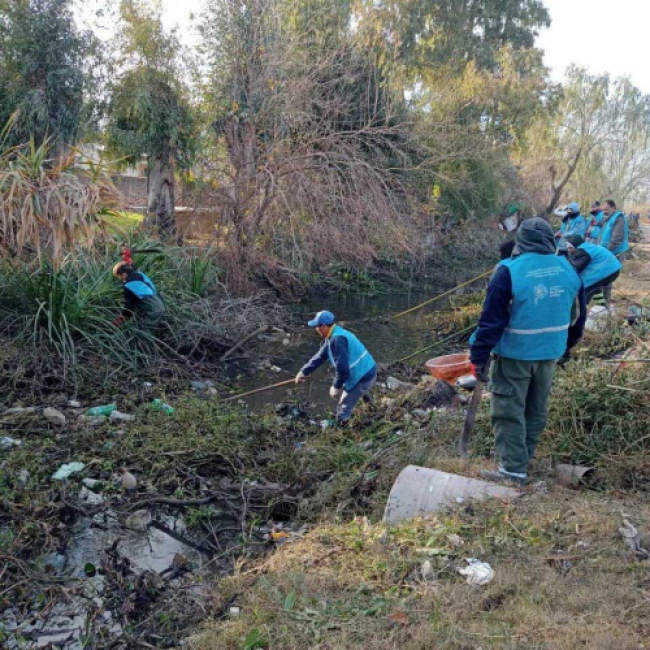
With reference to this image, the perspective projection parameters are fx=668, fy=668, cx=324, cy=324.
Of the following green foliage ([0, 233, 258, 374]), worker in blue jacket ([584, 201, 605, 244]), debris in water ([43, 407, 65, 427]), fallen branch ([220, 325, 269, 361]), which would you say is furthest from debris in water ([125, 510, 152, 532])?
worker in blue jacket ([584, 201, 605, 244])

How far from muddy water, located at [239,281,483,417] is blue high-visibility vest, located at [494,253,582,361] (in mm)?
3579

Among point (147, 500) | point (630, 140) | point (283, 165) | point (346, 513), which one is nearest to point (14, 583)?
point (147, 500)

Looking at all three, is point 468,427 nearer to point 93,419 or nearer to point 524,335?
point 524,335

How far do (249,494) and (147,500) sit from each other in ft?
2.46

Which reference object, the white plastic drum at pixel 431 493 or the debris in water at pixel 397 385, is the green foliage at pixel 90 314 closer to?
the debris in water at pixel 397 385

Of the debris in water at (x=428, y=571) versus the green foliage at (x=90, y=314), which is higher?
the green foliage at (x=90, y=314)

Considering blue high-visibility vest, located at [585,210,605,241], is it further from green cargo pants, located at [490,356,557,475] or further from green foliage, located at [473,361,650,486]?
green cargo pants, located at [490,356,557,475]

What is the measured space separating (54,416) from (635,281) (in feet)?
45.7

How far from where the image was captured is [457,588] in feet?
10.3

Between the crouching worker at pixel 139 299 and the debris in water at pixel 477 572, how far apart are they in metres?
6.15

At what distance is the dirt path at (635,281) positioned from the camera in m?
12.4

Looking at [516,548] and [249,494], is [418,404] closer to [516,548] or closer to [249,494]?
[249,494]

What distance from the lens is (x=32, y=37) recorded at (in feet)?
44.4

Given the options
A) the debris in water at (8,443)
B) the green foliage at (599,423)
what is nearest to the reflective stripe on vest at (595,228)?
the green foliage at (599,423)
